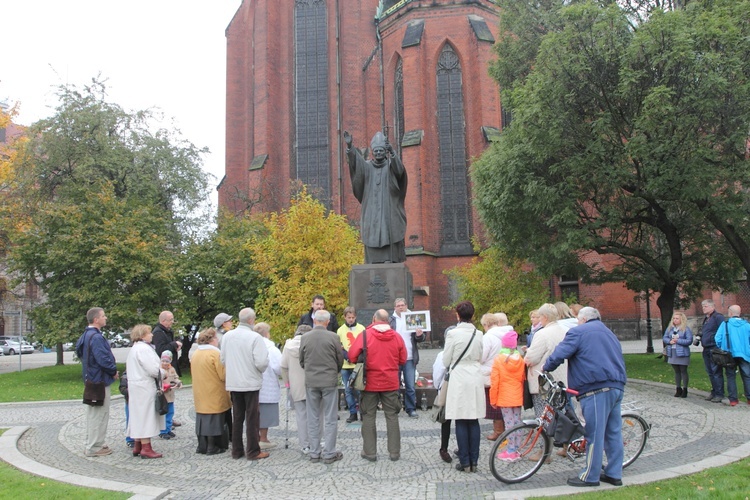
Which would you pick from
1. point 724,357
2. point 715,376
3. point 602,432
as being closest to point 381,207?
point 602,432

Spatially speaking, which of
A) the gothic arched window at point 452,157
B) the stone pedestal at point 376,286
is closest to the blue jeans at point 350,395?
the stone pedestal at point 376,286

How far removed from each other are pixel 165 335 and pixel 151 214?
47.3 ft

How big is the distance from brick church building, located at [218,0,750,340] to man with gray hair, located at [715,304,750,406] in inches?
735

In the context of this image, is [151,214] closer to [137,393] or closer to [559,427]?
[137,393]

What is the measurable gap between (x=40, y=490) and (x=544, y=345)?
5334 millimetres

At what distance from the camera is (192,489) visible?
19.5 feet

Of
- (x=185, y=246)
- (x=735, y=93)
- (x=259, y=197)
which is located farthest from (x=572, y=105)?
(x=259, y=197)

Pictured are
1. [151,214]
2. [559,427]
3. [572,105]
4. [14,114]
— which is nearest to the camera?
[559,427]

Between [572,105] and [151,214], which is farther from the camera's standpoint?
[151,214]

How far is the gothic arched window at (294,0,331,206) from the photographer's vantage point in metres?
33.9

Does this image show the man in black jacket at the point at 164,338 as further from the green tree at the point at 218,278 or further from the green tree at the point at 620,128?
the green tree at the point at 218,278

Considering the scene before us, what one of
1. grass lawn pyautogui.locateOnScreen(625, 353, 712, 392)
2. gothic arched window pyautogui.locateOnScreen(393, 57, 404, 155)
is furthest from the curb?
gothic arched window pyautogui.locateOnScreen(393, 57, 404, 155)

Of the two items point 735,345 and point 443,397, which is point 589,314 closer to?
point 443,397

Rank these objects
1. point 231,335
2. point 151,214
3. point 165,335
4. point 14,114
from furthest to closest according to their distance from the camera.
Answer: point 14,114 → point 151,214 → point 165,335 → point 231,335
